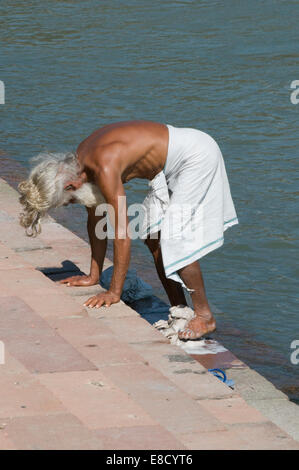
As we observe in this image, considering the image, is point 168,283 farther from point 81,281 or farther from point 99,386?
point 99,386

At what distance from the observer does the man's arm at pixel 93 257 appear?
5578 mm

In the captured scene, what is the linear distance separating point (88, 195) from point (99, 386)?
135 cm

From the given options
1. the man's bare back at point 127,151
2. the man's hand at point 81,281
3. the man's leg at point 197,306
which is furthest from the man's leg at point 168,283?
the man's bare back at point 127,151

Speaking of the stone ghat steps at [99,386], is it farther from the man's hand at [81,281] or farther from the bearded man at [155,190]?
the bearded man at [155,190]

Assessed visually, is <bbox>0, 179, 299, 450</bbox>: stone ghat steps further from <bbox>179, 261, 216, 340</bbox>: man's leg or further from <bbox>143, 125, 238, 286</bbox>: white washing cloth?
<bbox>143, 125, 238, 286</bbox>: white washing cloth

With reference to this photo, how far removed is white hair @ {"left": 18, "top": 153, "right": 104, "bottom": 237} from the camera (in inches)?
195

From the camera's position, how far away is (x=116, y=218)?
5.01 metres

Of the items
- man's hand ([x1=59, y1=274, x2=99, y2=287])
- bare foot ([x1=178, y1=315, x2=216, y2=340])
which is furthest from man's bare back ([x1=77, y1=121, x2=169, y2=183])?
bare foot ([x1=178, y1=315, x2=216, y2=340])

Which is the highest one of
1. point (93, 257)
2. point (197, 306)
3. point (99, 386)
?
point (93, 257)

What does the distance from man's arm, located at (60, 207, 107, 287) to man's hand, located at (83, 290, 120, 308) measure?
35 cm

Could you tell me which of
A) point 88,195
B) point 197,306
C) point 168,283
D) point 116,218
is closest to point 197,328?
point 197,306

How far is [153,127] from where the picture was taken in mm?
5309

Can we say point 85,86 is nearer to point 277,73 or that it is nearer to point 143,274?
point 277,73
